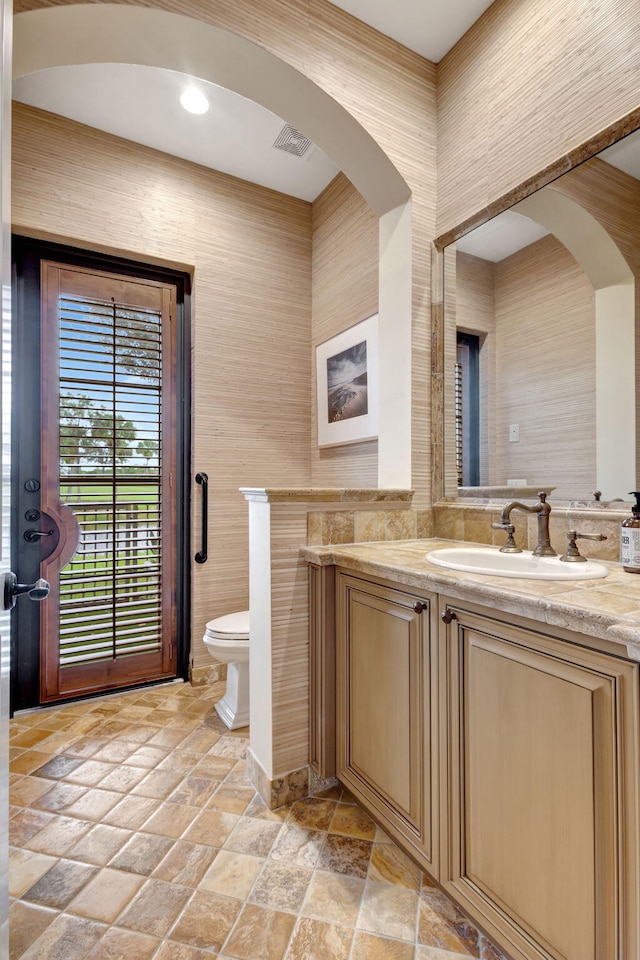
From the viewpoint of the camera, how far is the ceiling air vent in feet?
7.68

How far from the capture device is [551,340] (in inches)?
61.2

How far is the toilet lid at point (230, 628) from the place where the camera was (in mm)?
2115

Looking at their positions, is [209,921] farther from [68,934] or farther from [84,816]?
[84,816]

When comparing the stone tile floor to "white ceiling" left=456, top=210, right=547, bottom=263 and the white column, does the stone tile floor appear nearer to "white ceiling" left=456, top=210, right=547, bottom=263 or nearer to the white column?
the white column

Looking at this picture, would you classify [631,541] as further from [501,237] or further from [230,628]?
[230,628]

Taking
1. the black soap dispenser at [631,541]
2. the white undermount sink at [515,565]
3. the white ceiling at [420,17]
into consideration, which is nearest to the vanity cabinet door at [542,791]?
the white undermount sink at [515,565]

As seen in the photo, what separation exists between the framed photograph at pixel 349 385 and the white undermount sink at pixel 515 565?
0.99 meters

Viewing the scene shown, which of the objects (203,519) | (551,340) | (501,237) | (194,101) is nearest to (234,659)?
(203,519)

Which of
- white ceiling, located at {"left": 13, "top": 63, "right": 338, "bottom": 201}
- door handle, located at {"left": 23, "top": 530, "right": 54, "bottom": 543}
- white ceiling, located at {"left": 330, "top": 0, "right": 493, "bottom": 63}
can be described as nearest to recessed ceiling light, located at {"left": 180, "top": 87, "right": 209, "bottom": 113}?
white ceiling, located at {"left": 13, "top": 63, "right": 338, "bottom": 201}

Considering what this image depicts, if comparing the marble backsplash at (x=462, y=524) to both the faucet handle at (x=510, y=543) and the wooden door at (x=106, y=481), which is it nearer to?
the faucet handle at (x=510, y=543)

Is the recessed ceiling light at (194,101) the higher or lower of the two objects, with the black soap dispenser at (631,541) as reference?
higher

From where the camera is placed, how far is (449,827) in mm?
1149

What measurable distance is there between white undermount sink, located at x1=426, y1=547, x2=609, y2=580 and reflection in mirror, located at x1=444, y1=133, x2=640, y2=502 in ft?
0.80

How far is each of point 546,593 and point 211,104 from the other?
2.58m
